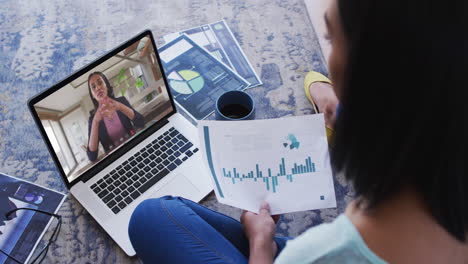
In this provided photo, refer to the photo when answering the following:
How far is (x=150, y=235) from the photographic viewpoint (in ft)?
2.60

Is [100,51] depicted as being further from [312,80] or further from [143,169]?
[312,80]

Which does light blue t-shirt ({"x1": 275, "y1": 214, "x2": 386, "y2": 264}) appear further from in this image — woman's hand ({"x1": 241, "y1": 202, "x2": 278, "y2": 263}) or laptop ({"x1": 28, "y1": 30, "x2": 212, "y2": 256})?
laptop ({"x1": 28, "y1": 30, "x2": 212, "y2": 256})

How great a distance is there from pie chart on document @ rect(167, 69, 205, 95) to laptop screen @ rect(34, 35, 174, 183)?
5.0 inches

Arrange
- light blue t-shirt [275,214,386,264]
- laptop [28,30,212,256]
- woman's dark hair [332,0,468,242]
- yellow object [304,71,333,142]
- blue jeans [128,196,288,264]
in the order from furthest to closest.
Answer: yellow object [304,71,333,142], laptop [28,30,212,256], blue jeans [128,196,288,264], light blue t-shirt [275,214,386,264], woman's dark hair [332,0,468,242]

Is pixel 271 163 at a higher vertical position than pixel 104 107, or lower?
lower

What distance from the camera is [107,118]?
917 millimetres

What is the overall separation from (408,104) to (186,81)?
77cm

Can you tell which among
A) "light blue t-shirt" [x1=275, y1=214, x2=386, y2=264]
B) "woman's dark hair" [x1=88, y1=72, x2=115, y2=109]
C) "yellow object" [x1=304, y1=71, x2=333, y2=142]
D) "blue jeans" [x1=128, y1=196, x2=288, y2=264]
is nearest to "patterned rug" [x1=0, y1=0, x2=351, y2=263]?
"yellow object" [x1=304, y1=71, x2=333, y2=142]

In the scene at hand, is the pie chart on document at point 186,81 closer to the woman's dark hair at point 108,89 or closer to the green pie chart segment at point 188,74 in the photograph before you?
the green pie chart segment at point 188,74

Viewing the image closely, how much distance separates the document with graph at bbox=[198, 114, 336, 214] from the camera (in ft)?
2.78

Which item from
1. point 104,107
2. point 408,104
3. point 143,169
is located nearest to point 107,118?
point 104,107

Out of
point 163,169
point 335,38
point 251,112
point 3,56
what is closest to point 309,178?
point 251,112

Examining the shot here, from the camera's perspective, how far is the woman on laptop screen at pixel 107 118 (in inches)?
34.8

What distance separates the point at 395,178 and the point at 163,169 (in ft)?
1.87
